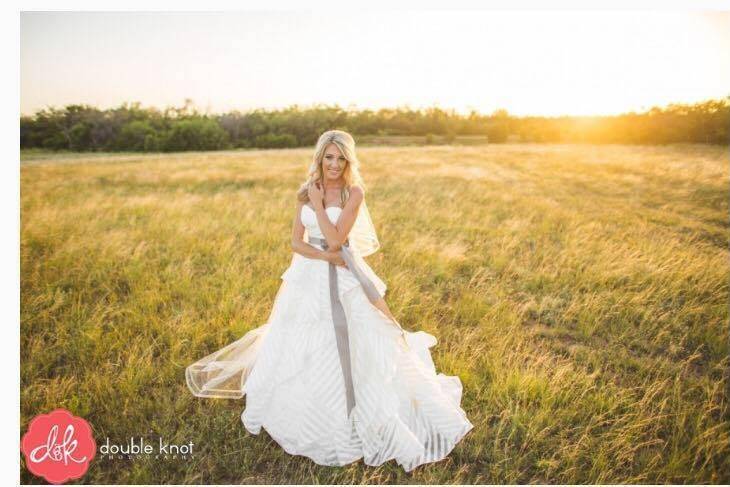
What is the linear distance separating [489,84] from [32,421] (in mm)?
6054

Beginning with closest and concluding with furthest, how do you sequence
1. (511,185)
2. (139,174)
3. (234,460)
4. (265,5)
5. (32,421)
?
(234,460), (32,421), (265,5), (139,174), (511,185)

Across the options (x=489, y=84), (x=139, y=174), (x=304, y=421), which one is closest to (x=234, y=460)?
(x=304, y=421)

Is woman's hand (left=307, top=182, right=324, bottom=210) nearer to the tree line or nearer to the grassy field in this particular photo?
the grassy field

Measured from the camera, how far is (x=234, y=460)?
2.77 meters

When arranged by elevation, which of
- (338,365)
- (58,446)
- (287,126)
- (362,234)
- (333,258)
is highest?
(287,126)

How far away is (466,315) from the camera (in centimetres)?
439

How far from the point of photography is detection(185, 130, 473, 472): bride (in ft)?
9.25

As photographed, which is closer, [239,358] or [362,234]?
[362,234]

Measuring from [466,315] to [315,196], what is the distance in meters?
2.54

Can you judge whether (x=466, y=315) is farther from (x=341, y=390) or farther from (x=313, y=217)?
(x=313, y=217)

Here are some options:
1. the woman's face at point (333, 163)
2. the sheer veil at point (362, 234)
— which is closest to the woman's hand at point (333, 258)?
the sheer veil at point (362, 234)

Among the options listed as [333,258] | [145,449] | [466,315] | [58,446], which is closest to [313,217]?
[333,258]

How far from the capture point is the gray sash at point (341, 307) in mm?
2852

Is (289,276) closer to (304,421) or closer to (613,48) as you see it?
(304,421)
